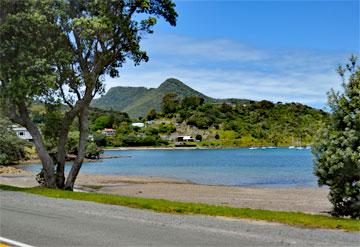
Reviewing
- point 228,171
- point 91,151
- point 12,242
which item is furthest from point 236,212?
point 91,151

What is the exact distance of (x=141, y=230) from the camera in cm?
1262

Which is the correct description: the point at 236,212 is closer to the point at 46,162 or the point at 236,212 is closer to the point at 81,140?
the point at 46,162

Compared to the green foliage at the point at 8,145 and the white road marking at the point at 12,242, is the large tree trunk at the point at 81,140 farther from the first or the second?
the green foliage at the point at 8,145

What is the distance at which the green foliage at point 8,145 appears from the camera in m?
80.9

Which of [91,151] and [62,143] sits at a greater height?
[62,143]

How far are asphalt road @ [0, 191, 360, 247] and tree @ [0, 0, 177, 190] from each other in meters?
10.7

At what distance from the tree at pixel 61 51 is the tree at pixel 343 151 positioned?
1335 centimetres

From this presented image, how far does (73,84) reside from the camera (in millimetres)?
28703

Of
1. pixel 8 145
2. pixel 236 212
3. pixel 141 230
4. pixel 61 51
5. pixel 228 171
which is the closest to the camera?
pixel 141 230

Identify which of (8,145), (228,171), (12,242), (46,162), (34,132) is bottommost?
(228,171)

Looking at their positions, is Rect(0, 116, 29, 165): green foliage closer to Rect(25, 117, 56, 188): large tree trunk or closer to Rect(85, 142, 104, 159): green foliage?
Rect(85, 142, 104, 159): green foliage

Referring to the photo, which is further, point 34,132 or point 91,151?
point 91,151

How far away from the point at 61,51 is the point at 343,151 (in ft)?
53.2

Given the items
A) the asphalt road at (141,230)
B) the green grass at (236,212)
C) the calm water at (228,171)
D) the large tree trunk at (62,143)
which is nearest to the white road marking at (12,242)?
the asphalt road at (141,230)
